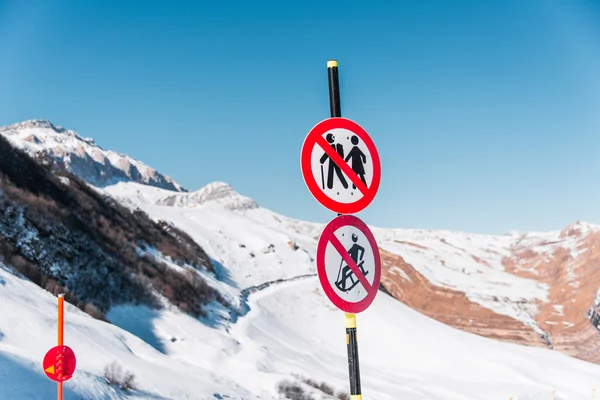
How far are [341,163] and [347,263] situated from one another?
2.50ft

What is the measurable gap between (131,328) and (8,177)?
9365 mm

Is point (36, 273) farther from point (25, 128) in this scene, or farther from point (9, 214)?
point (25, 128)

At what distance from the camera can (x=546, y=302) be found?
75.2 metres

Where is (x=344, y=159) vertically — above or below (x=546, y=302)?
below

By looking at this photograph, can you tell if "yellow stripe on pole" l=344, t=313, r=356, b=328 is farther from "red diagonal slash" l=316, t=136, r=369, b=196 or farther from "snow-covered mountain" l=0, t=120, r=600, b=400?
"snow-covered mountain" l=0, t=120, r=600, b=400

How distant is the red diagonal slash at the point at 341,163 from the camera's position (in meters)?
4.21

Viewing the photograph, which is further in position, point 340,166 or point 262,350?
point 262,350

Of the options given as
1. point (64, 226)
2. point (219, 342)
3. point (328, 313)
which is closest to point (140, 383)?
point (219, 342)

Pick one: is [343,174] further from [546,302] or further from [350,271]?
[546,302]

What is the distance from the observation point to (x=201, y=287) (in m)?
29.5

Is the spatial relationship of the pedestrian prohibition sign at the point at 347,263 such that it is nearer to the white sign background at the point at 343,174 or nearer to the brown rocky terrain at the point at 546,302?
the white sign background at the point at 343,174

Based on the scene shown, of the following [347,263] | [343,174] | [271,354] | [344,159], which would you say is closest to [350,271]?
[347,263]

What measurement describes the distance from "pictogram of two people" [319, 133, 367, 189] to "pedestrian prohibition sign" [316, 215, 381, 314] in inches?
12.1

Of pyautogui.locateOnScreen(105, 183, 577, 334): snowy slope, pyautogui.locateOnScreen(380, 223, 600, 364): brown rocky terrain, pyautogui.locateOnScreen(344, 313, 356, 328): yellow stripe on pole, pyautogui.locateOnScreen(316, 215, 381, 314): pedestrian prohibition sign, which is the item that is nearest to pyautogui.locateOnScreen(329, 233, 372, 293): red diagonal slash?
pyautogui.locateOnScreen(316, 215, 381, 314): pedestrian prohibition sign
